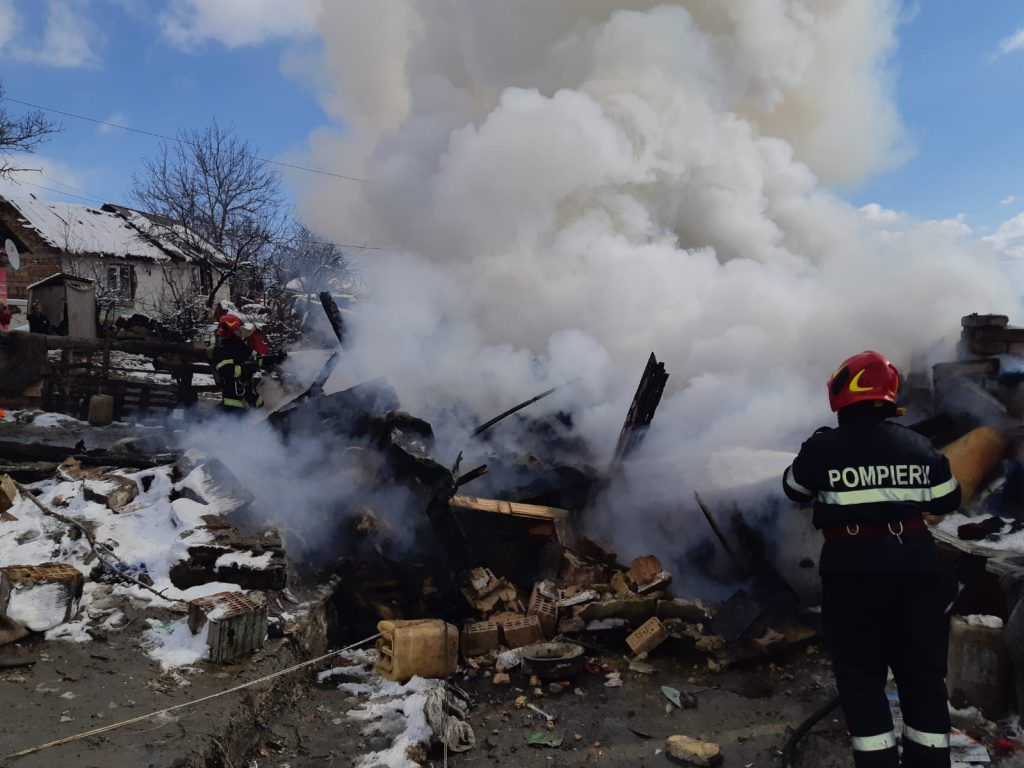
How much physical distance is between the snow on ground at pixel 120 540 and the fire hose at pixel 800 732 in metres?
3.46

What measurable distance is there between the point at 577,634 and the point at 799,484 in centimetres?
257

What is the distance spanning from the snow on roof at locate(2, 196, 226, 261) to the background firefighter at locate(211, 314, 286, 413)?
1935cm

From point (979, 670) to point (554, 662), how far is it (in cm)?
245

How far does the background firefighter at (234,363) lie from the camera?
24.8ft

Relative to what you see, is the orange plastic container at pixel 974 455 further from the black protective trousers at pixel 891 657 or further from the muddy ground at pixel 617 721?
the black protective trousers at pixel 891 657

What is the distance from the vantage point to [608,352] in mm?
8891

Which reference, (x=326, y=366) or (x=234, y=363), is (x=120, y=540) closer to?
(x=234, y=363)

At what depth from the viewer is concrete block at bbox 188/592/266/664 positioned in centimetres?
406

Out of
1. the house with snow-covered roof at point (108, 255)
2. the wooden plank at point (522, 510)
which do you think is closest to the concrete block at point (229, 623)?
the wooden plank at point (522, 510)

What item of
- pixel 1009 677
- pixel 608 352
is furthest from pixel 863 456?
pixel 608 352

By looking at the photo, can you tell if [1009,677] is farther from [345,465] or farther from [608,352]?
[608,352]

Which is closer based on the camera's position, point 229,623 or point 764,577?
point 229,623

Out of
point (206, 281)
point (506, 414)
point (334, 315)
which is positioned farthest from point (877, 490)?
point (206, 281)

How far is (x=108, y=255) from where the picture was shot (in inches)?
1006
